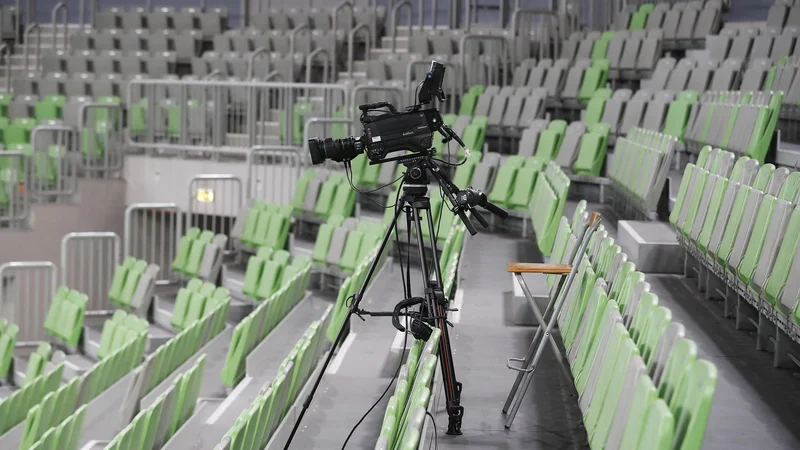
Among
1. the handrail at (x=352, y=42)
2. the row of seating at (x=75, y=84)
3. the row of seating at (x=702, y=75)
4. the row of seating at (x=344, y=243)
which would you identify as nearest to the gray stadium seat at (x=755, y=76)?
the row of seating at (x=702, y=75)

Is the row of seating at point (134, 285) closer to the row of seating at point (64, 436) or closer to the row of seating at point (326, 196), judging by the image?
the row of seating at point (326, 196)

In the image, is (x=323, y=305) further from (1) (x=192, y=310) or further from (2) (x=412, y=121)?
(2) (x=412, y=121)

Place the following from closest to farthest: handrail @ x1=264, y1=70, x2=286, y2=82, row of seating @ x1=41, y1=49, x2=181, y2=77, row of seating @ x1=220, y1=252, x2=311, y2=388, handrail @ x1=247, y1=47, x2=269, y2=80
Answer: row of seating @ x1=220, y1=252, x2=311, y2=388
handrail @ x1=264, y1=70, x2=286, y2=82
handrail @ x1=247, y1=47, x2=269, y2=80
row of seating @ x1=41, y1=49, x2=181, y2=77

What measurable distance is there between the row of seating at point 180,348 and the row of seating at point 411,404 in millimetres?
1684

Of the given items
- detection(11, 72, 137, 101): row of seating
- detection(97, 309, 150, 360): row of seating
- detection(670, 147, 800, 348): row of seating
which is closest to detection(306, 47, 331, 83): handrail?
detection(11, 72, 137, 101): row of seating

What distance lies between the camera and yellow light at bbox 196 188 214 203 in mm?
6543

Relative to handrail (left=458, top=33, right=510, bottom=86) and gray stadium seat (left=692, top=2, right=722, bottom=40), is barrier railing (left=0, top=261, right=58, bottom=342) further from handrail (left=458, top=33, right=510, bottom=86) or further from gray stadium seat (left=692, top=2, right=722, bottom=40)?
gray stadium seat (left=692, top=2, right=722, bottom=40)

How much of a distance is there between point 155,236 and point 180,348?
3.10m

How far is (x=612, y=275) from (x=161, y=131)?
5355 mm

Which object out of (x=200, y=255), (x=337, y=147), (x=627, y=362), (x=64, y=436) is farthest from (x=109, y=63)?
(x=627, y=362)

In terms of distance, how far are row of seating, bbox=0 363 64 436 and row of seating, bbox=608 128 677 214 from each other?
2.54 m

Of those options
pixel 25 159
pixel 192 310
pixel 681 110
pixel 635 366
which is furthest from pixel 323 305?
pixel 635 366

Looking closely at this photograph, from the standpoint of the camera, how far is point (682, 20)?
7367 millimetres

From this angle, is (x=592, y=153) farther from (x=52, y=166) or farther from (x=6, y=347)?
(x=52, y=166)
